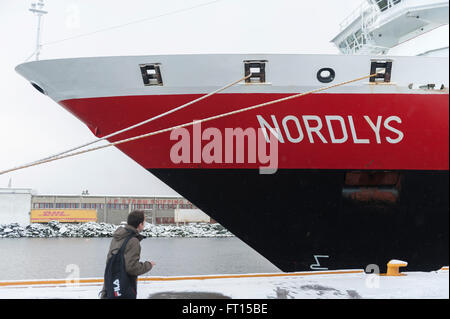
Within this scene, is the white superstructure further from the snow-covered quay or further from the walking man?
the snow-covered quay

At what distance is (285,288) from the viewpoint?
192 inches

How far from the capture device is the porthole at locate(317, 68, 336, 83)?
4898mm

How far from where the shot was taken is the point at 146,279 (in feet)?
17.9

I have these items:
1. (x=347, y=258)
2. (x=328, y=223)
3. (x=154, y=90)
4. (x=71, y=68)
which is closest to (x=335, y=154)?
(x=328, y=223)

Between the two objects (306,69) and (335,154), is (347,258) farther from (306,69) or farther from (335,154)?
(306,69)

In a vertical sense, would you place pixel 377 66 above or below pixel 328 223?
above

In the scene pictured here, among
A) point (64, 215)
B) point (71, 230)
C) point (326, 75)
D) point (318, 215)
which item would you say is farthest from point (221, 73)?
point (64, 215)

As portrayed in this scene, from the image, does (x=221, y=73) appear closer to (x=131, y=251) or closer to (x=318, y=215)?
(x=318, y=215)

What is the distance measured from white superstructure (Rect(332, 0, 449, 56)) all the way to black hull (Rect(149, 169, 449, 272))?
2.21 m

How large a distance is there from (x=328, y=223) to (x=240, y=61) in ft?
8.70

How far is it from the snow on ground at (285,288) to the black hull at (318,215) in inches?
13.2

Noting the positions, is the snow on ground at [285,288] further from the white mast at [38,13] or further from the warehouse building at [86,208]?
the warehouse building at [86,208]

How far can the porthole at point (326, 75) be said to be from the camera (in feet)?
16.1
